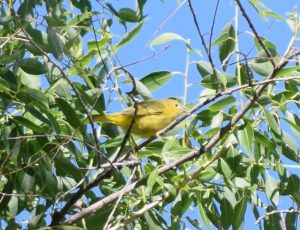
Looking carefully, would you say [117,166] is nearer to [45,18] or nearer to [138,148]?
[138,148]

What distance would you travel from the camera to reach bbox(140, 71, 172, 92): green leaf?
315 cm

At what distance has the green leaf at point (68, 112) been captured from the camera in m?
2.96

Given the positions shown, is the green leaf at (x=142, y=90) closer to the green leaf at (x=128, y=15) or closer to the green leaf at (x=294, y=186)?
the green leaf at (x=128, y=15)

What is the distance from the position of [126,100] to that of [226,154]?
46 cm

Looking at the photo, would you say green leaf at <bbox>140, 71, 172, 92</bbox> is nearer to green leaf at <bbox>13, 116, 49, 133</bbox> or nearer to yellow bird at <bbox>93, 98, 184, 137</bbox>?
yellow bird at <bbox>93, 98, 184, 137</bbox>

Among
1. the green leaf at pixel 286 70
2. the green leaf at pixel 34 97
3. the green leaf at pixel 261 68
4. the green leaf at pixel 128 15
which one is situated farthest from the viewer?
the green leaf at pixel 128 15

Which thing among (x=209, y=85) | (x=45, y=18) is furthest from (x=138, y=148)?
(x=45, y=18)

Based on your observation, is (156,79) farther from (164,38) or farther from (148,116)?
(148,116)

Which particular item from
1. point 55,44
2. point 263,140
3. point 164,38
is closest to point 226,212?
point 263,140

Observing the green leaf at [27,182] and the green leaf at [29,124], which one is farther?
the green leaf at [27,182]

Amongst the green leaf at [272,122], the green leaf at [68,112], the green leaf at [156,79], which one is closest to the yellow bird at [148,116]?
the green leaf at [156,79]

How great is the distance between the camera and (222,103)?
3047 mm

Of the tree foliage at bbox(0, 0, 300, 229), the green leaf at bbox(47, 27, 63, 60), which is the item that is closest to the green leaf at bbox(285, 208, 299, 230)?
the tree foliage at bbox(0, 0, 300, 229)

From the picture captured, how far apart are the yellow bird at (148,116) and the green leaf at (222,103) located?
39 cm
